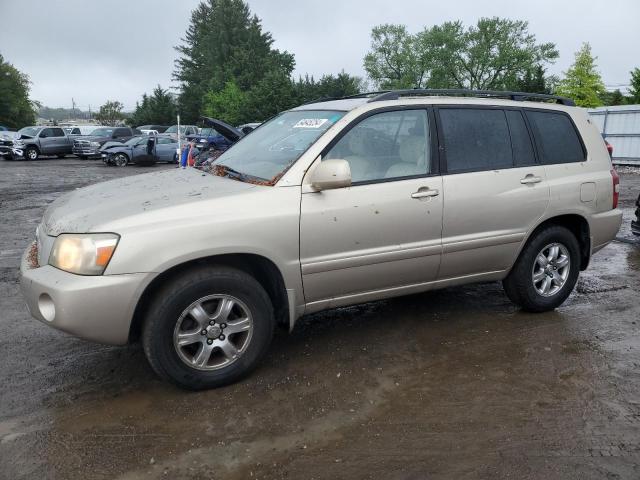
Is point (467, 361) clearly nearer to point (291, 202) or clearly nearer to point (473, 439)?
point (473, 439)

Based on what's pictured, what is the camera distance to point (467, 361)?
3.93 meters

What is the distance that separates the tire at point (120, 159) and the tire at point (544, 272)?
70.5 feet

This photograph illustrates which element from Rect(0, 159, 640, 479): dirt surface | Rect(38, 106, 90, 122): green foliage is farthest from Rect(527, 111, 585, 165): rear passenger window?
Rect(38, 106, 90, 122): green foliage

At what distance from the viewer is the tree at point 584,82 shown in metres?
42.8

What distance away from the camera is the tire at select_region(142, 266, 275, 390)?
3.26m

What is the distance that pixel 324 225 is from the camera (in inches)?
143

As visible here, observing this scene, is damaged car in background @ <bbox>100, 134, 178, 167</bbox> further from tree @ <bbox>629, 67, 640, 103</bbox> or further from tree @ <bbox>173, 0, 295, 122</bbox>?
tree @ <bbox>173, 0, 295, 122</bbox>

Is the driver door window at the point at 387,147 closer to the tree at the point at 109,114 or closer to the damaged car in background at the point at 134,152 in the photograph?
the damaged car in background at the point at 134,152

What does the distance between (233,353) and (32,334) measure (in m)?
1.94

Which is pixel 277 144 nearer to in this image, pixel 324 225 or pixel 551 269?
pixel 324 225

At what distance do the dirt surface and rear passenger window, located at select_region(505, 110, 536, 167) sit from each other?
1.34 metres

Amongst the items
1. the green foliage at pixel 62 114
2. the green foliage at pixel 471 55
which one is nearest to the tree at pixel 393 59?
the green foliage at pixel 471 55

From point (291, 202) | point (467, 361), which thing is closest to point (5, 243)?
point (291, 202)

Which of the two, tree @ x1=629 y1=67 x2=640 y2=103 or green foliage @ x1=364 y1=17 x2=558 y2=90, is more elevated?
green foliage @ x1=364 y1=17 x2=558 y2=90
